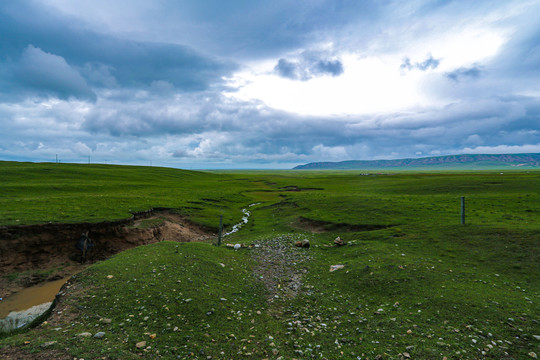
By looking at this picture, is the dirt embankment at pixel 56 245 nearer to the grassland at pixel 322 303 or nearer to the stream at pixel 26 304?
the stream at pixel 26 304

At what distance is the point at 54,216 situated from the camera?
24938 mm

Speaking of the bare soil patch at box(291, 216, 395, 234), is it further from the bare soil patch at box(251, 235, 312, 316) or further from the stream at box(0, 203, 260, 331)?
the stream at box(0, 203, 260, 331)

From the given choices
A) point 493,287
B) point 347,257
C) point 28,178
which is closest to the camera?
point 493,287

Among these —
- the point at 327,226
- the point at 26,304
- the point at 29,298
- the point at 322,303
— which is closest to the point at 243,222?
the point at 327,226

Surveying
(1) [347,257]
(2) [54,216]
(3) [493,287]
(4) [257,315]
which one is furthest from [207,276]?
(2) [54,216]

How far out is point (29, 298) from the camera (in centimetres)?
1717

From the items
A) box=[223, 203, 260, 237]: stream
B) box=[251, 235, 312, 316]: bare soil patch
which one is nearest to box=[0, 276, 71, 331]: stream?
box=[251, 235, 312, 316]: bare soil patch

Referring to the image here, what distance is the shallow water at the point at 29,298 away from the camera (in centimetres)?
1590

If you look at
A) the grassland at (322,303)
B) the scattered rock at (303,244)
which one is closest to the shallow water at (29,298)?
the grassland at (322,303)

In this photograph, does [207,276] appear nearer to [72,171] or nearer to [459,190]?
[459,190]

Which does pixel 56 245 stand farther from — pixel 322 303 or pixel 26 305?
pixel 322 303

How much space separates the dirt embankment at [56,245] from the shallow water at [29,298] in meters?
0.69

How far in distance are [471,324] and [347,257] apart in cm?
942

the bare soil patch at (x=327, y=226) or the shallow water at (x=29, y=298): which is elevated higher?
the bare soil patch at (x=327, y=226)
